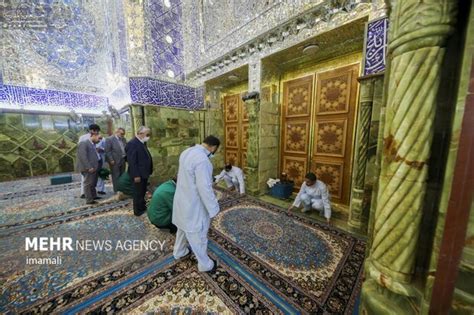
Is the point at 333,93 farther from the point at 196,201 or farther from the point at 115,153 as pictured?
the point at 115,153

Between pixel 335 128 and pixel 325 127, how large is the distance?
0.22 metres

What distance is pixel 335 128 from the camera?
3.92 metres

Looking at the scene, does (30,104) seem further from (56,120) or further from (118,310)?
(118,310)

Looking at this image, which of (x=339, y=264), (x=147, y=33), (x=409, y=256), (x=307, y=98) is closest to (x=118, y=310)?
(x=409, y=256)

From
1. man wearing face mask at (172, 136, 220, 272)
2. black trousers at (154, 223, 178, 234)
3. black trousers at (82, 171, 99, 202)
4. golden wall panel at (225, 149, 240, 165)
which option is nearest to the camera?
man wearing face mask at (172, 136, 220, 272)

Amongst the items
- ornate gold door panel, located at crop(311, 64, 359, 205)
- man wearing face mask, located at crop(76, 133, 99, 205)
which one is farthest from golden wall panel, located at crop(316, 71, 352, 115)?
man wearing face mask, located at crop(76, 133, 99, 205)

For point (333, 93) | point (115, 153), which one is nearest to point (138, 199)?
point (115, 153)

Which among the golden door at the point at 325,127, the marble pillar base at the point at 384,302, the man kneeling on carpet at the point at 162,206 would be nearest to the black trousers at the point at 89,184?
the man kneeling on carpet at the point at 162,206

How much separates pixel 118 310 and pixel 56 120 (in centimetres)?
871

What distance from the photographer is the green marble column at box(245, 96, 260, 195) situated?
4.32 m

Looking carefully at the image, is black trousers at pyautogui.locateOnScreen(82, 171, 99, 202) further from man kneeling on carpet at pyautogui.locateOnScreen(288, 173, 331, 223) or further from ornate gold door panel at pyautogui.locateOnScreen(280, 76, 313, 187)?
ornate gold door panel at pyautogui.locateOnScreen(280, 76, 313, 187)

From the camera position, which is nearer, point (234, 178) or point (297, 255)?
point (297, 255)

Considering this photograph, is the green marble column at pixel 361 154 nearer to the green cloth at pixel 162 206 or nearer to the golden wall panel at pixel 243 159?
the green cloth at pixel 162 206

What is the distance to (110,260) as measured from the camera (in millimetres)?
2166
